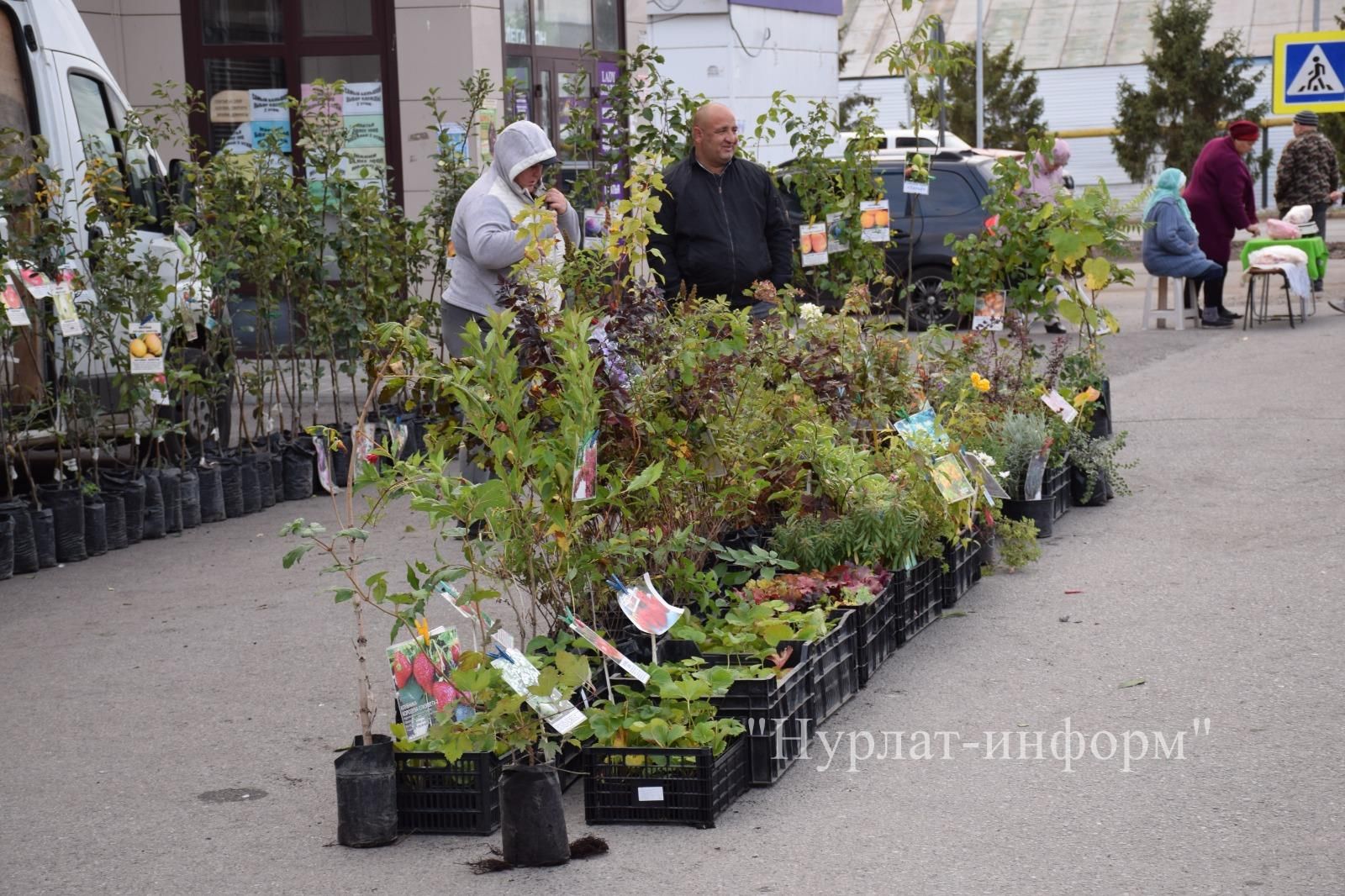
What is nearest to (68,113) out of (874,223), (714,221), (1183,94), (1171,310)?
(714,221)

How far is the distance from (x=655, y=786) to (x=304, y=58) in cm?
1243

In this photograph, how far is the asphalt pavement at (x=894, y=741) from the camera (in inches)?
164

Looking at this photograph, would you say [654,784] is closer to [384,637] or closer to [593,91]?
[384,637]

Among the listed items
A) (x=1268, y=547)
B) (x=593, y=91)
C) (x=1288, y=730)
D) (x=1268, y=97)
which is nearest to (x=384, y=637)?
(x=1288, y=730)

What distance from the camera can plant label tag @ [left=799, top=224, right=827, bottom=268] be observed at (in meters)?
9.96

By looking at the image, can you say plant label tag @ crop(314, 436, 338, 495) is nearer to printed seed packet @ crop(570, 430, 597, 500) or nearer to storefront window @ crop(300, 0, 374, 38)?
printed seed packet @ crop(570, 430, 597, 500)

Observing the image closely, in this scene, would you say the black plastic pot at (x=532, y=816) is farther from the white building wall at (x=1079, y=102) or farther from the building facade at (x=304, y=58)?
the white building wall at (x=1079, y=102)

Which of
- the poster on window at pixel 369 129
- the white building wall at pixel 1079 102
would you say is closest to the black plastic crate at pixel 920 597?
the poster on window at pixel 369 129

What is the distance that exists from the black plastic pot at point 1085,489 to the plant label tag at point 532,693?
4.79 m

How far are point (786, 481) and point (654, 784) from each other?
6.82ft

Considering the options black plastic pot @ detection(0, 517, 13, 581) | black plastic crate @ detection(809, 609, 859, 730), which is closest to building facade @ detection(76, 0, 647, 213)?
black plastic pot @ detection(0, 517, 13, 581)

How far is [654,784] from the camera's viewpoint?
14.6ft

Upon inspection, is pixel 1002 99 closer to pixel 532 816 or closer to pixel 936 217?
pixel 936 217

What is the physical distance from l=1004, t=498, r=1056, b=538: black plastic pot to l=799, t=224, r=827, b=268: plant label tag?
2.57 m
